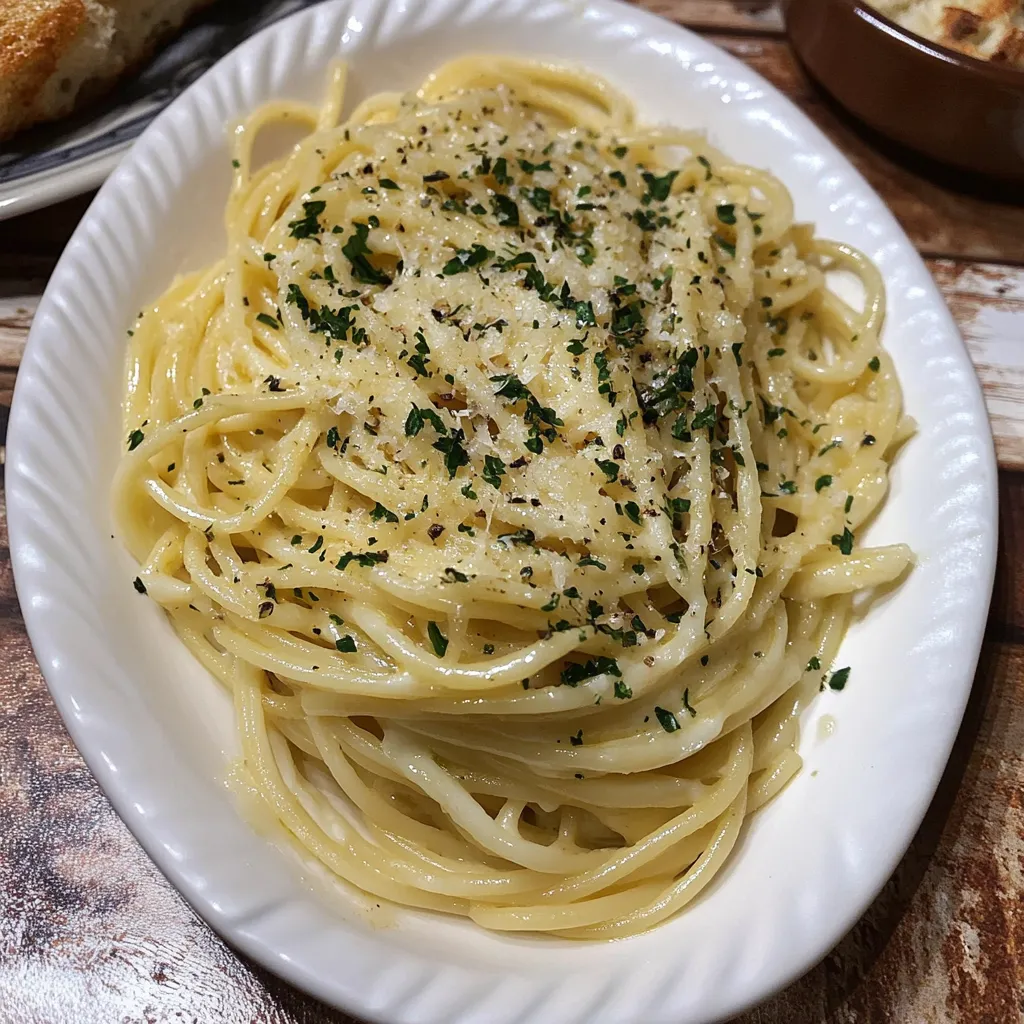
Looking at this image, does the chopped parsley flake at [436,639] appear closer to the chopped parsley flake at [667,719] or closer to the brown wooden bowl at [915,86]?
the chopped parsley flake at [667,719]

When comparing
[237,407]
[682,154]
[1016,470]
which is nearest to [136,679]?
[237,407]

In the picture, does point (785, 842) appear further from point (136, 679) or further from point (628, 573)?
point (136, 679)

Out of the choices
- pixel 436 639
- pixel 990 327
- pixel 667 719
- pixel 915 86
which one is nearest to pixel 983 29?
pixel 915 86

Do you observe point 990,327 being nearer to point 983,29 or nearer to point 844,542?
point 983,29

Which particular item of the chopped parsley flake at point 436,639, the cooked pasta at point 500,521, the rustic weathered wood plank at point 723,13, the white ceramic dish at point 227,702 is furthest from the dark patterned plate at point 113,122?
the chopped parsley flake at point 436,639

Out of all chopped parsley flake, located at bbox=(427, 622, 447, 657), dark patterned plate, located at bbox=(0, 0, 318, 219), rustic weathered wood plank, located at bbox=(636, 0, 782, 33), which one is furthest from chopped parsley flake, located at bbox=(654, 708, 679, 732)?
rustic weathered wood plank, located at bbox=(636, 0, 782, 33)

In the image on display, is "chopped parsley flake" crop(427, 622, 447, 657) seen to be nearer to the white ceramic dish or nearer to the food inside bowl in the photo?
the white ceramic dish
